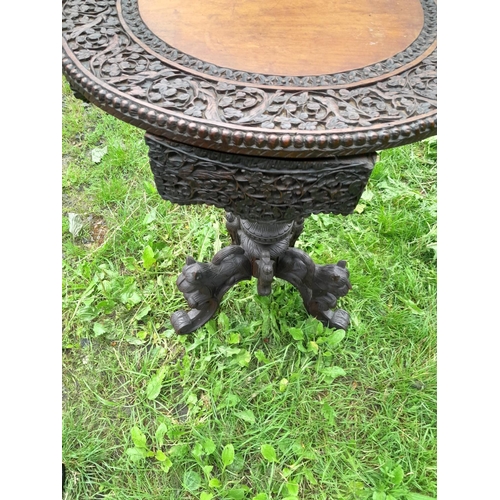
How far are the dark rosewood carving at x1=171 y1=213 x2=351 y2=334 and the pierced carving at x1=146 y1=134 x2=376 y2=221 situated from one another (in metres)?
0.39

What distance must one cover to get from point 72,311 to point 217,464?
27.1 inches

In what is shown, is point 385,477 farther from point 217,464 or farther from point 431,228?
point 431,228

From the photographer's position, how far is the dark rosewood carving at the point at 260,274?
4.41ft

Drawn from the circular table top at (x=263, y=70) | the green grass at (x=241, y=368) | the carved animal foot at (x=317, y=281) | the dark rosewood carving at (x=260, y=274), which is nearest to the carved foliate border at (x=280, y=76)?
the circular table top at (x=263, y=70)

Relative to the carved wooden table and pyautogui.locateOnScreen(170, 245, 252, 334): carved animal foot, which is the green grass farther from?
the carved wooden table

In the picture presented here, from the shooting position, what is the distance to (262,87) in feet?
2.77

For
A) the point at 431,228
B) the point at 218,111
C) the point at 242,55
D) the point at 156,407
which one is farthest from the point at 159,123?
the point at 431,228

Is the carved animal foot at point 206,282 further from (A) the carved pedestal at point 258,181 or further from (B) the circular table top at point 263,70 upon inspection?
(B) the circular table top at point 263,70

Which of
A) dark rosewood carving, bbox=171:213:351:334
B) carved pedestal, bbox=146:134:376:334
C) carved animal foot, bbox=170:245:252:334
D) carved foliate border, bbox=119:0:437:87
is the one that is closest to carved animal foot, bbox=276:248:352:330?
dark rosewood carving, bbox=171:213:351:334

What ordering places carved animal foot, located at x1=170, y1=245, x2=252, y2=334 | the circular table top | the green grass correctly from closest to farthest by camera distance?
the circular table top
the green grass
carved animal foot, located at x1=170, y1=245, x2=252, y2=334

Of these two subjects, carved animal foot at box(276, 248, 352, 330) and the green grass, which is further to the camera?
carved animal foot at box(276, 248, 352, 330)

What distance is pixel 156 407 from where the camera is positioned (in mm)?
1382

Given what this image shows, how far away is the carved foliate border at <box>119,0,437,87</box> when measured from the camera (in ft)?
2.81

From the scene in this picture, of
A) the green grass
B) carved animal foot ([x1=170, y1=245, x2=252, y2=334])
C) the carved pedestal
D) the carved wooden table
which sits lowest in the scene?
the green grass
